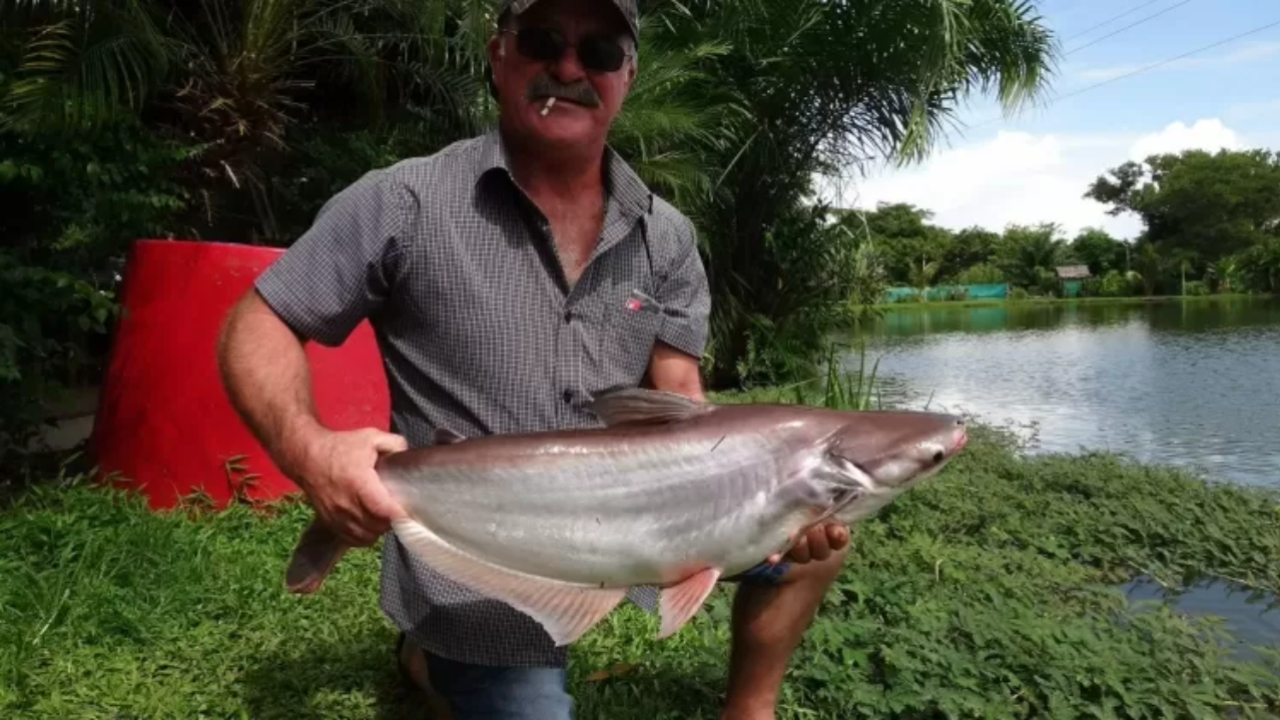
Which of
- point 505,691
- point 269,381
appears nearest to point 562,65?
point 269,381

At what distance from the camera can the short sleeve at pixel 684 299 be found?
2.72 meters

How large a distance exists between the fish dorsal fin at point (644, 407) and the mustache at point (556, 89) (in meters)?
0.71

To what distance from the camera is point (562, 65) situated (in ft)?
7.96

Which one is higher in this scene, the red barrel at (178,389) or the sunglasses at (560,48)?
the sunglasses at (560,48)

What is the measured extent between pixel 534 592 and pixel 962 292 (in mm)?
65940

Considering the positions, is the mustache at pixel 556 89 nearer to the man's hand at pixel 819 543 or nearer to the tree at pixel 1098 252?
the man's hand at pixel 819 543

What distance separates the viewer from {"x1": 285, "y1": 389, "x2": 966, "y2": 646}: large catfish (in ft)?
6.69

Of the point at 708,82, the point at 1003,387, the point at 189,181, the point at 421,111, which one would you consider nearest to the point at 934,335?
the point at 1003,387

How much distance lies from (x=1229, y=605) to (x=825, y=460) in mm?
3928

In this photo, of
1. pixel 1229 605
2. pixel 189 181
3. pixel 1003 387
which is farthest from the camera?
pixel 1003 387

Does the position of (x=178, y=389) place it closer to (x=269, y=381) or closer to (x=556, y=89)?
(x=269, y=381)

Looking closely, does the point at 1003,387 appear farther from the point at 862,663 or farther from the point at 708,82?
the point at 862,663

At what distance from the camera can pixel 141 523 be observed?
Answer: 15.3ft

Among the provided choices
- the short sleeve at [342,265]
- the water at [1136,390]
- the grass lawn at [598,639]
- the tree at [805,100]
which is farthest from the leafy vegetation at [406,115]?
the short sleeve at [342,265]
